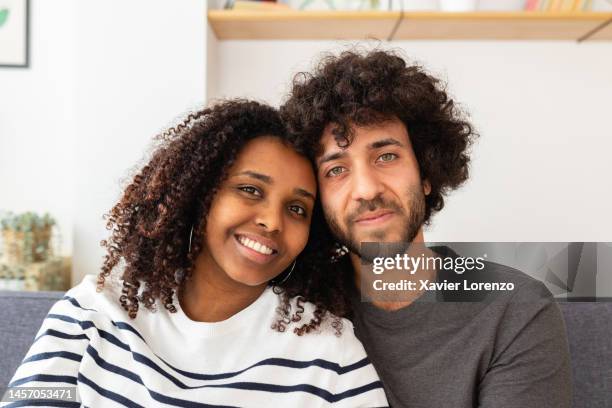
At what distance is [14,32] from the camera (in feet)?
7.37

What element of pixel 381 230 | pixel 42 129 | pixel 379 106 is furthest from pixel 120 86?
pixel 381 230

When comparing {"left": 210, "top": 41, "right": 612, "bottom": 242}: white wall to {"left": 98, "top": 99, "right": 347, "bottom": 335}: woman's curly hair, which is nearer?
{"left": 98, "top": 99, "right": 347, "bottom": 335}: woman's curly hair

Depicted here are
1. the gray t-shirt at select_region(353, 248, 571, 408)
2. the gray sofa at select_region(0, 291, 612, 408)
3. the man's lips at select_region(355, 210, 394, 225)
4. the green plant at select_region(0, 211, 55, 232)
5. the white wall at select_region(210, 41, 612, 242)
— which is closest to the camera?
the gray t-shirt at select_region(353, 248, 571, 408)

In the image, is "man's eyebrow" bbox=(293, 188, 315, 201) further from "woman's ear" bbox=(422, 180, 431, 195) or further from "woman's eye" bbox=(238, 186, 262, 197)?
"woman's ear" bbox=(422, 180, 431, 195)

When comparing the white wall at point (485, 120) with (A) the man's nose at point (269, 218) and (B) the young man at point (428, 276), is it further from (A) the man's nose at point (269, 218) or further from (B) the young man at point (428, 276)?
(A) the man's nose at point (269, 218)

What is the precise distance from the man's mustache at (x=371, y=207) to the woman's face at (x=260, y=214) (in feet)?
0.31

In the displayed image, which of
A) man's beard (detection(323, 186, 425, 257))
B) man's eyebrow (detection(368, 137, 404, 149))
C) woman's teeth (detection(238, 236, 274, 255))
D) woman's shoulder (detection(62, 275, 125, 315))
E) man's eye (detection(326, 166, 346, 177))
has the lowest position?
woman's shoulder (detection(62, 275, 125, 315))

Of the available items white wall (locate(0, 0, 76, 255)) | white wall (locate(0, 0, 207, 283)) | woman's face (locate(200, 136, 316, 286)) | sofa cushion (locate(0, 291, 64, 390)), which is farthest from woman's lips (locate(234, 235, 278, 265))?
white wall (locate(0, 0, 76, 255))

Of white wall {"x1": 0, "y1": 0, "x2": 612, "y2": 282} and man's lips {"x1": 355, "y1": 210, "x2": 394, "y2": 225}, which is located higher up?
white wall {"x1": 0, "y1": 0, "x2": 612, "y2": 282}

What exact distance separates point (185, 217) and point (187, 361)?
30 cm

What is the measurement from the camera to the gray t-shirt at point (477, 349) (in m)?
1.03

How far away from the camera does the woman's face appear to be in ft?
3.58

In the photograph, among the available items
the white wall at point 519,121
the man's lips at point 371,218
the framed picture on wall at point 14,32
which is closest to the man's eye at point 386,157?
the man's lips at point 371,218

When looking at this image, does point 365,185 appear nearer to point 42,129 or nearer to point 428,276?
point 428,276
